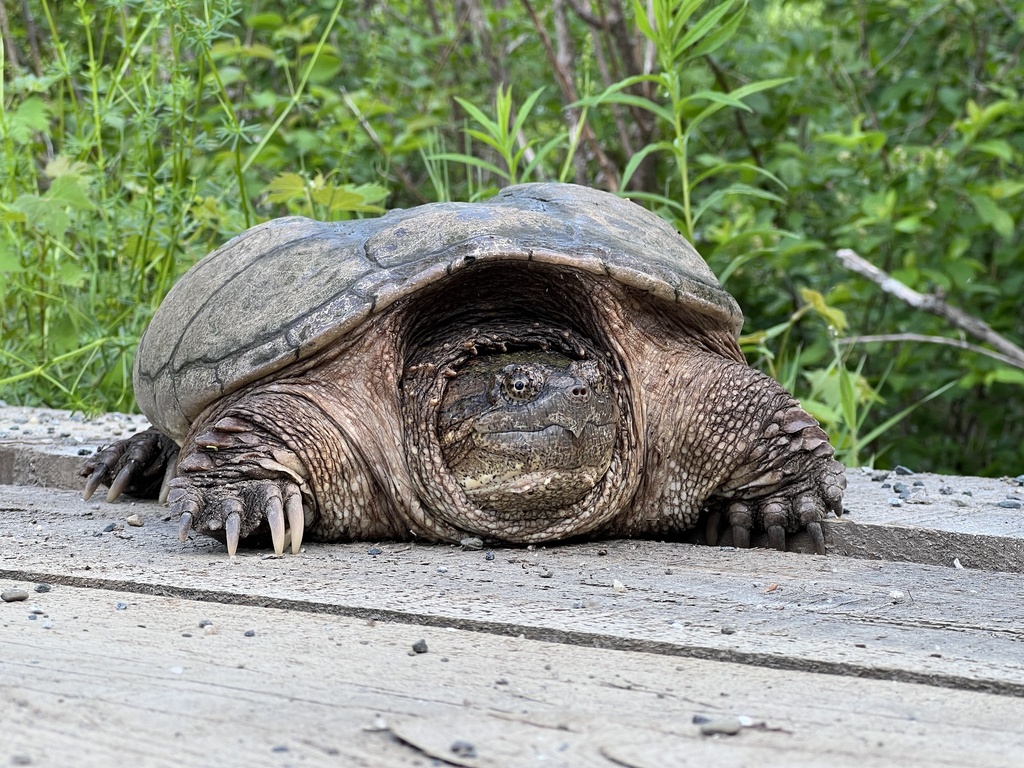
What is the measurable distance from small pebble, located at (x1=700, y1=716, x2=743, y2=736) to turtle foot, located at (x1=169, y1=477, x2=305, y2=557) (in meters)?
1.17

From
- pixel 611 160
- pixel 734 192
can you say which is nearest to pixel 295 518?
pixel 734 192

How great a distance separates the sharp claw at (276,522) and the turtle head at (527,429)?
0.34 metres

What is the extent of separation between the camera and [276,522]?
2191mm

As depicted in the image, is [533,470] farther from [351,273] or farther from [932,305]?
[932,305]

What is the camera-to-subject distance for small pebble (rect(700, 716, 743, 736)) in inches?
46.3

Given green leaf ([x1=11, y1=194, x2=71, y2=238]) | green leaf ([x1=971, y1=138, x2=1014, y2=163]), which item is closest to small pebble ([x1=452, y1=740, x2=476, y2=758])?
green leaf ([x1=11, y1=194, x2=71, y2=238])

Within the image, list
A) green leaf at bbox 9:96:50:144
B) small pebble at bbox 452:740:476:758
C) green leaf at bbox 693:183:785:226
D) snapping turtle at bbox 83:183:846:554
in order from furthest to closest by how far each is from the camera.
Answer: green leaf at bbox 9:96:50:144 → green leaf at bbox 693:183:785:226 → snapping turtle at bbox 83:183:846:554 → small pebble at bbox 452:740:476:758

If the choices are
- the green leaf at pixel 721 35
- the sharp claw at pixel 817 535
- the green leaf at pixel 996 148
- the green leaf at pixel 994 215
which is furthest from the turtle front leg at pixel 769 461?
the green leaf at pixel 994 215

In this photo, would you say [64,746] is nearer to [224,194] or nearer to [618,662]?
[618,662]

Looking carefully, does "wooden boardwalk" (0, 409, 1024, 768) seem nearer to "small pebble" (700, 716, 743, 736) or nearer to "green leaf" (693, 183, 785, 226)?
"small pebble" (700, 716, 743, 736)

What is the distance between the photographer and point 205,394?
2.49 m

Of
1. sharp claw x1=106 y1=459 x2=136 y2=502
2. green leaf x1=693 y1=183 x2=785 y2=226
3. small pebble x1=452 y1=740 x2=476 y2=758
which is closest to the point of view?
small pebble x1=452 y1=740 x2=476 y2=758

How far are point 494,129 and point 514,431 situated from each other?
63.7 inches

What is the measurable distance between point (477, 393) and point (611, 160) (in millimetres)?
3716
